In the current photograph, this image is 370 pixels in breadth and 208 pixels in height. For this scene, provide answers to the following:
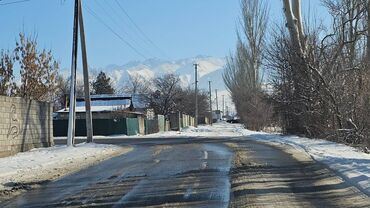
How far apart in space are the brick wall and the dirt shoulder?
55cm

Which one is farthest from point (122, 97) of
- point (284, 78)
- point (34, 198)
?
point (34, 198)

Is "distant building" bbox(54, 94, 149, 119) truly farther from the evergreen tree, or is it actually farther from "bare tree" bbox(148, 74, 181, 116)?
the evergreen tree

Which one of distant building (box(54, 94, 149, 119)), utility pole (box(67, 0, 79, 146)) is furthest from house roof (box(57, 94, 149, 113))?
utility pole (box(67, 0, 79, 146))

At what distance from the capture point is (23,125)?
915 inches

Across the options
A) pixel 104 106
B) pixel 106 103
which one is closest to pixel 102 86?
pixel 106 103

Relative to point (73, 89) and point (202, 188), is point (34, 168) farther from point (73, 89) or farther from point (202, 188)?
point (73, 89)

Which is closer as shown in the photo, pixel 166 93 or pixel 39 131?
pixel 39 131

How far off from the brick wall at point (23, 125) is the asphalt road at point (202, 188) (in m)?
7.34

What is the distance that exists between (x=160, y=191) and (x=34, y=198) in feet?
7.98

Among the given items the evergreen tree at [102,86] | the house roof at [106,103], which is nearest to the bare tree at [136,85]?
the evergreen tree at [102,86]

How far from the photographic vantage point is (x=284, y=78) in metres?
35.2

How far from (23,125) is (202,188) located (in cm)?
1456

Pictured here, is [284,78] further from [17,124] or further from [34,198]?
[34,198]

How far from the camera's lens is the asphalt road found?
9133mm
